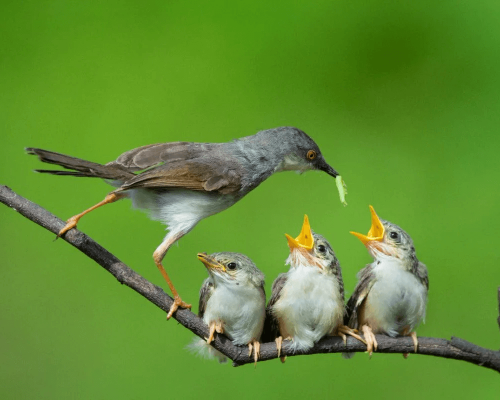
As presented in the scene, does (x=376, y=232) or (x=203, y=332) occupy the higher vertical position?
(x=376, y=232)

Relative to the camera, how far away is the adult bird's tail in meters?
2.53

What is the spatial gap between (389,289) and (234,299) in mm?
589

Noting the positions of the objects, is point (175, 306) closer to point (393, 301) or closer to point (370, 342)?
point (370, 342)

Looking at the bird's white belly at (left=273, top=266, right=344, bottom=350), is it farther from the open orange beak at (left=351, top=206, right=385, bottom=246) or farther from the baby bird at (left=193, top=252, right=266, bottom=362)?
the open orange beak at (left=351, top=206, right=385, bottom=246)

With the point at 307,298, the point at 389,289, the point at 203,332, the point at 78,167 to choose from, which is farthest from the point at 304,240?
the point at 78,167

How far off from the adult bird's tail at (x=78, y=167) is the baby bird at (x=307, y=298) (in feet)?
2.25

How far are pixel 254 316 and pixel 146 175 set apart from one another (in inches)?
25.0

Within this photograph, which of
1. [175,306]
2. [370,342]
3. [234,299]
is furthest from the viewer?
[234,299]

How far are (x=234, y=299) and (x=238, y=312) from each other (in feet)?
0.22

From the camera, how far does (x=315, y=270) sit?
9.36ft

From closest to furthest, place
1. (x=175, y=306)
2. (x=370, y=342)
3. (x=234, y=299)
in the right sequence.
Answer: (x=175, y=306), (x=370, y=342), (x=234, y=299)

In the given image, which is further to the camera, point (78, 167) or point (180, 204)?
point (180, 204)

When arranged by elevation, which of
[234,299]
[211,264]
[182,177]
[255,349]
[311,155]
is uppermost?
[311,155]

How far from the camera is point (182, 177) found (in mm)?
2844
